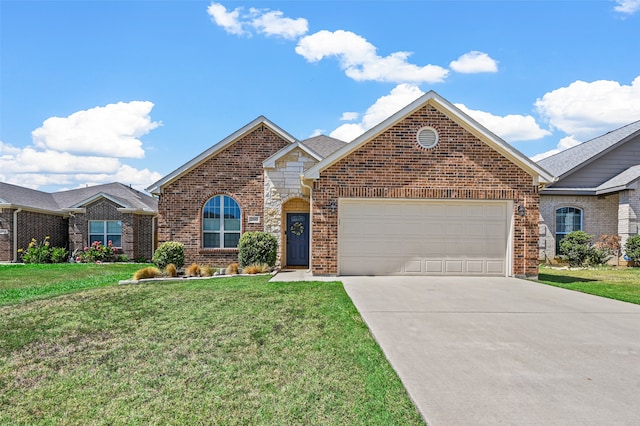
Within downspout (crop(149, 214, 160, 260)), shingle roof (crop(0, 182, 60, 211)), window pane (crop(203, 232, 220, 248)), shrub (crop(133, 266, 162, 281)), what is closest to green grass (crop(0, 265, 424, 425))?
shrub (crop(133, 266, 162, 281))

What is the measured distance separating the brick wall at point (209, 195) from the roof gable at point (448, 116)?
4516 mm

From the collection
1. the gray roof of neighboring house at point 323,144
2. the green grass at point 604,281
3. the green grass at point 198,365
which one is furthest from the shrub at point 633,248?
the green grass at point 198,365

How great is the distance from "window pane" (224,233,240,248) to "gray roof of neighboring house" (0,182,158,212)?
7.64 meters

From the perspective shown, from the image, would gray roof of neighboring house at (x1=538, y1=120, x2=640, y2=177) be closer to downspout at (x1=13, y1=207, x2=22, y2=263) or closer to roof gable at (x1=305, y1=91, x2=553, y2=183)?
roof gable at (x1=305, y1=91, x2=553, y2=183)

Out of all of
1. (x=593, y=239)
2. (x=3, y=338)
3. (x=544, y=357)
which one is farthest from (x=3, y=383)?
(x=593, y=239)

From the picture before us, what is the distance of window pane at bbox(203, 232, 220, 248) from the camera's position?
16.0 metres

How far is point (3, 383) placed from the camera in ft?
15.3

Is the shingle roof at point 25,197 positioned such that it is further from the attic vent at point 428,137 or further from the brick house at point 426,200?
the attic vent at point 428,137

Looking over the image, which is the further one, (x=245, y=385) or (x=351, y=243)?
(x=351, y=243)

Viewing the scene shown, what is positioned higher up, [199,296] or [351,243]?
[351,243]

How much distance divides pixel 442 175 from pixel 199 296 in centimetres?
716

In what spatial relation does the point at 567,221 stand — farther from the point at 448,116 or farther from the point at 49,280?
the point at 49,280

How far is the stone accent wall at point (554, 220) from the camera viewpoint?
18.1m

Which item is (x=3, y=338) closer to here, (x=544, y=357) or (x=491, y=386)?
(x=491, y=386)
